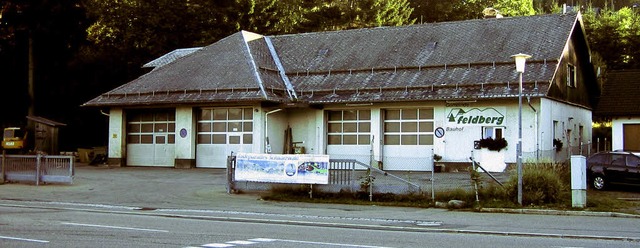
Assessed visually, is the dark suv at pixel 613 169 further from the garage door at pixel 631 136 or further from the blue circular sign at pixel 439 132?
the garage door at pixel 631 136

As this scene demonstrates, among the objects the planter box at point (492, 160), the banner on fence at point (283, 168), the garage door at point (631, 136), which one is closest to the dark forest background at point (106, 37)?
the garage door at point (631, 136)

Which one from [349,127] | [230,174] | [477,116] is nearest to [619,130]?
[477,116]

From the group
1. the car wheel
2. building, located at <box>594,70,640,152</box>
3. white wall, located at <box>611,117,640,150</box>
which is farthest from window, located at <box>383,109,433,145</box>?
the car wheel

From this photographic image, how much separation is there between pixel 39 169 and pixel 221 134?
36.8ft

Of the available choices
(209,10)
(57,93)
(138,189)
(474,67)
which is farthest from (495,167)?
(57,93)

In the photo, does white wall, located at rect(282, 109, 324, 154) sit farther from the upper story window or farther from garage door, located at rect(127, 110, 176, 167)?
the upper story window

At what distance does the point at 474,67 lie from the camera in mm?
34594

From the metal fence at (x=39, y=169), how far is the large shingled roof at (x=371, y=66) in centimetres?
980

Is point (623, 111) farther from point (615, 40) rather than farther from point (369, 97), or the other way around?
point (615, 40)

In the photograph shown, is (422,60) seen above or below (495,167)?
above

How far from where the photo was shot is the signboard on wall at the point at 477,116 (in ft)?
108

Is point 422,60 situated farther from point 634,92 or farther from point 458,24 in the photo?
point 634,92

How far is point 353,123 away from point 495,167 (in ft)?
25.1

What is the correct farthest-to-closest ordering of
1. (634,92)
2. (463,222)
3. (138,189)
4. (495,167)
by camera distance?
(634,92), (495,167), (138,189), (463,222)
